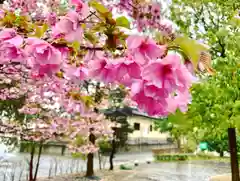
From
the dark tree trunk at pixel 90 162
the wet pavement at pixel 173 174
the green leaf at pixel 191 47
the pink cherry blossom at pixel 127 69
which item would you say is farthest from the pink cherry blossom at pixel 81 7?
the dark tree trunk at pixel 90 162

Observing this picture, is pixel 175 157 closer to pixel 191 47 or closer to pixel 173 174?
pixel 173 174

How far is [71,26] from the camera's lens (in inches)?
39.7

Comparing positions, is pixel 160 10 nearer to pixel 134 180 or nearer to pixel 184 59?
pixel 184 59

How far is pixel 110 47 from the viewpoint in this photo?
42.1 inches

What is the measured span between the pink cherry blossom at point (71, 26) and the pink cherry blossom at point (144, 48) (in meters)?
0.22

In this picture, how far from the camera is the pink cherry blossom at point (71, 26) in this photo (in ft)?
3.27

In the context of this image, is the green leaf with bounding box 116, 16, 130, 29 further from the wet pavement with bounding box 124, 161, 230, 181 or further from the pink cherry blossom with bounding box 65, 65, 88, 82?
the wet pavement with bounding box 124, 161, 230, 181

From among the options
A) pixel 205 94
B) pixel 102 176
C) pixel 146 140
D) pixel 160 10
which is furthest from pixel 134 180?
pixel 146 140

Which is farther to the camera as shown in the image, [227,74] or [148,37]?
[227,74]

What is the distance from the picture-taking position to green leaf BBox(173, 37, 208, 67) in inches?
33.1

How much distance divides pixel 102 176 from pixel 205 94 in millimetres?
8659

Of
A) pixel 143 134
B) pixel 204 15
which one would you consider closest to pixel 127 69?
pixel 204 15

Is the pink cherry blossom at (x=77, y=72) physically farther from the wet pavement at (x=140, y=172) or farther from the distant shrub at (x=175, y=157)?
the distant shrub at (x=175, y=157)

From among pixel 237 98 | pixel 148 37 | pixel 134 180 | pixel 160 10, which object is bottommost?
pixel 134 180
